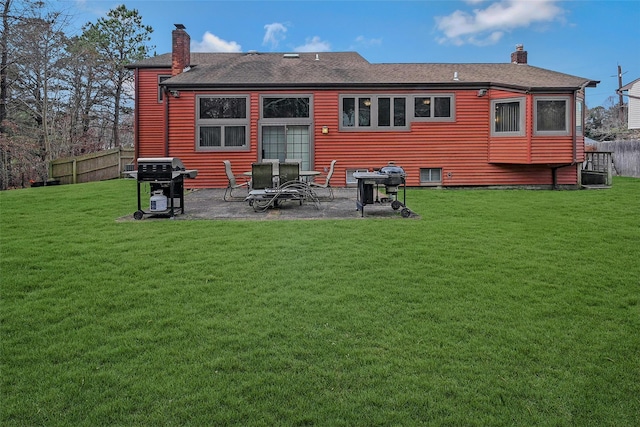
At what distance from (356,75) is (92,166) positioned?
1100 centimetres

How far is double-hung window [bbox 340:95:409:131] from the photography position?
44.1ft

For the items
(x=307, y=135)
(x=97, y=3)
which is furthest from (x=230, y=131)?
(x=97, y=3)

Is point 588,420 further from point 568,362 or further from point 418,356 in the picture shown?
point 418,356

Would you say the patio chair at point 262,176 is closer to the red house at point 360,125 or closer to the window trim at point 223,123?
the red house at point 360,125

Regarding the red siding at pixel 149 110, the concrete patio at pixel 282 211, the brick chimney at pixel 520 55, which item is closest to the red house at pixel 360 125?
the concrete patio at pixel 282 211

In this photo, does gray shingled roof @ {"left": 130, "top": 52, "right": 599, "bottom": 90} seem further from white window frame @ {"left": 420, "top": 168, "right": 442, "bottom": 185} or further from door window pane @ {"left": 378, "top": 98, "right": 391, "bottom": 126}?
white window frame @ {"left": 420, "top": 168, "right": 442, "bottom": 185}

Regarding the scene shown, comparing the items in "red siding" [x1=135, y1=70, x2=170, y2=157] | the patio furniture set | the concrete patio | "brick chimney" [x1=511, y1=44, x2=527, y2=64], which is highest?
"brick chimney" [x1=511, y1=44, x2=527, y2=64]

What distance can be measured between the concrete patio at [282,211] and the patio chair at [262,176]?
0.51 meters

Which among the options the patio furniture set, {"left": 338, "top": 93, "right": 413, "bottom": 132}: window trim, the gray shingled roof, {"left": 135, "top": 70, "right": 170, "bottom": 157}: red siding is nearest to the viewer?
the patio furniture set

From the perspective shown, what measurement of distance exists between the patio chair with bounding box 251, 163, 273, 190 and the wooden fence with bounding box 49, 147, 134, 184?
10.4 meters

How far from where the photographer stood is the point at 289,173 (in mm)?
9578

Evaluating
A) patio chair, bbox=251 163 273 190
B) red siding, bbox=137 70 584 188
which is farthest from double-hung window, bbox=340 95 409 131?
patio chair, bbox=251 163 273 190

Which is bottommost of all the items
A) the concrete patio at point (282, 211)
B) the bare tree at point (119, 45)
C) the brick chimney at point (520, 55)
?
the concrete patio at point (282, 211)

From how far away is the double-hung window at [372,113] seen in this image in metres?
13.4
